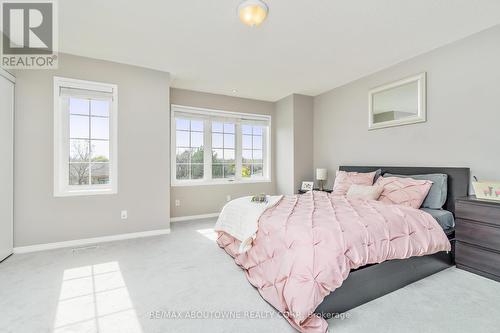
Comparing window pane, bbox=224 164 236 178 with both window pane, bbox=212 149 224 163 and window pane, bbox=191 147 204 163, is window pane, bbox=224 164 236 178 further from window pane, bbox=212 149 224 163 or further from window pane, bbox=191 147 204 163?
window pane, bbox=191 147 204 163

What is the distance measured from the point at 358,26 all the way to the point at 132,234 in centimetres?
394

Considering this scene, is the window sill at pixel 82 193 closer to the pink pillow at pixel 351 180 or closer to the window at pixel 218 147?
the window at pixel 218 147

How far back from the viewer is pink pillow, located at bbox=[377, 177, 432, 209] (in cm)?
265

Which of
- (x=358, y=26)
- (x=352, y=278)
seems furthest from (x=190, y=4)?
(x=352, y=278)

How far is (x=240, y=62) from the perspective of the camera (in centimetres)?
333

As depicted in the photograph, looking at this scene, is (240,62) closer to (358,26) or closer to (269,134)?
(358,26)

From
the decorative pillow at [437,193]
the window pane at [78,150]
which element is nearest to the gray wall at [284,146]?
the decorative pillow at [437,193]

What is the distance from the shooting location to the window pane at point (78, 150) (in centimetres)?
320

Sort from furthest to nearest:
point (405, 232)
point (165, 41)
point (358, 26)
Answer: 1. point (165, 41)
2. point (358, 26)
3. point (405, 232)

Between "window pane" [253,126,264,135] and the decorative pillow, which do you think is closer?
the decorative pillow

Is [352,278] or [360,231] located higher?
[360,231]

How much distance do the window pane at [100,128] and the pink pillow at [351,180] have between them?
11.7 ft

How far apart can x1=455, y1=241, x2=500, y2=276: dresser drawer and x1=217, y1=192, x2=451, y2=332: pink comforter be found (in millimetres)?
238

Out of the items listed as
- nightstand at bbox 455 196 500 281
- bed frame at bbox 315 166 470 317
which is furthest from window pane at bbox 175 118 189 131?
nightstand at bbox 455 196 500 281
